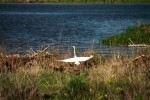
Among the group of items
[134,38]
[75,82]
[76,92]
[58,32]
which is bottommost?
[58,32]

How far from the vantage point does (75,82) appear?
1436cm

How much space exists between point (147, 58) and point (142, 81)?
17.2 feet

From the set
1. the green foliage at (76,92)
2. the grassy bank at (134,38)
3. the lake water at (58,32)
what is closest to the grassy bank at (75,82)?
the green foliage at (76,92)

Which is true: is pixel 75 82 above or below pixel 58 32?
above

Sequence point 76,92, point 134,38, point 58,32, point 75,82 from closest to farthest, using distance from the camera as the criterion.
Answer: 1. point 76,92
2. point 75,82
3. point 134,38
4. point 58,32

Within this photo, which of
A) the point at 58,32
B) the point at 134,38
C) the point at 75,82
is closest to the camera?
the point at 75,82

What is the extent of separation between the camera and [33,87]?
13609mm

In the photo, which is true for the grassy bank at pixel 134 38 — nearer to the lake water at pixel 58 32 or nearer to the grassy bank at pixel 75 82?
the lake water at pixel 58 32

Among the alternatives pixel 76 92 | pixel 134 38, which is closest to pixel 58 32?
pixel 134 38

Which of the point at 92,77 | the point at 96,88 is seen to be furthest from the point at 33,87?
the point at 92,77

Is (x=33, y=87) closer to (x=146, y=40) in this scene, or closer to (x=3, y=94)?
(x=3, y=94)

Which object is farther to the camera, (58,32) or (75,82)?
(58,32)

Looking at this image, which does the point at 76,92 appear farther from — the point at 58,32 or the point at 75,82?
the point at 58,32

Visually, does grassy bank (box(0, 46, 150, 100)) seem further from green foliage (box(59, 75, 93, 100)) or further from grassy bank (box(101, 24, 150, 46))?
grassy bank (box(101, 24, 150, 46))
